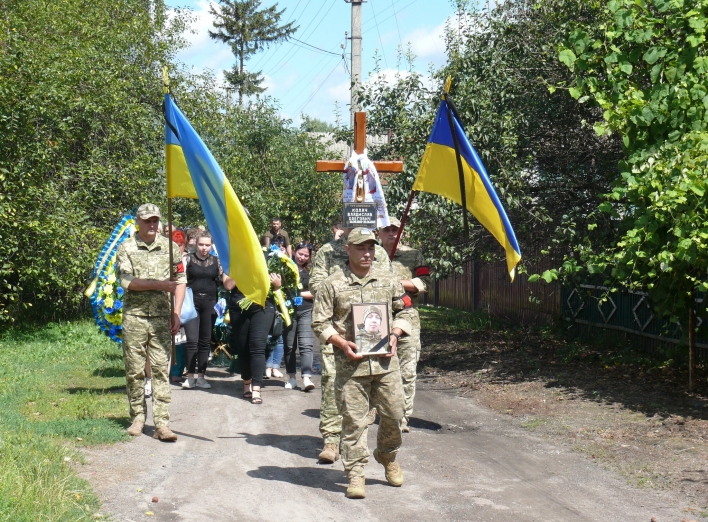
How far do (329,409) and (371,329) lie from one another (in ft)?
4.82

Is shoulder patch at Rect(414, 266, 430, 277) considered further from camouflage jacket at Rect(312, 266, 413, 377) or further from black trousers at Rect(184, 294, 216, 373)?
black trousers at Rect(184, 294, 216, 373)

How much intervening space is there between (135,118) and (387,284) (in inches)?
470

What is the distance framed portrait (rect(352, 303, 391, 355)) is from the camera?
6320 mm

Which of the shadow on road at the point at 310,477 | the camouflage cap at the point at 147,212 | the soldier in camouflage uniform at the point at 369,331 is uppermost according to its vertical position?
the camouflage cap at the point at 147,212

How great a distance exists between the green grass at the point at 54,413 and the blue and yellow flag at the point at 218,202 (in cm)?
198

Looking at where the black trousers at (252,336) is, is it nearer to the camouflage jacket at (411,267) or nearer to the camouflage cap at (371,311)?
the camouflage jacket at (411,267)

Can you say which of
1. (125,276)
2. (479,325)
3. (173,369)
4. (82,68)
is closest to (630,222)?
(125,276)

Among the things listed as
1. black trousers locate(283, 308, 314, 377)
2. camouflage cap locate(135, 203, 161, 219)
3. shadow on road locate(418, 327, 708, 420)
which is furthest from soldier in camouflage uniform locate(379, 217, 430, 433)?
black trousers locate(283, 308, 314, 377)

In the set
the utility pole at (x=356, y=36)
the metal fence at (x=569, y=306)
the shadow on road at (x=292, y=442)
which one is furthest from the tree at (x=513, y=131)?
the utility pole at (x=356, y=36)

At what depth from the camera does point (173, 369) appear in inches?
455

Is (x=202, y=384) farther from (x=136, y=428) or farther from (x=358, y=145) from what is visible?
(x=358, y=145)

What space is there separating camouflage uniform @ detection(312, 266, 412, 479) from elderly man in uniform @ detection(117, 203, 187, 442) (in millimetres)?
2016

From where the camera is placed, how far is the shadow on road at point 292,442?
779 cm

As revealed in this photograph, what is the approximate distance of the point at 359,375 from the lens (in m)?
6.32
